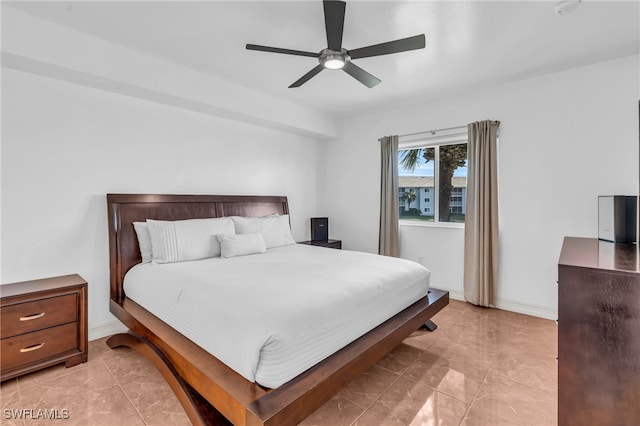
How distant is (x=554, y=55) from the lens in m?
2.81

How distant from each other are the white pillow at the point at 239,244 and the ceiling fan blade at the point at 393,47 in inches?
78.9

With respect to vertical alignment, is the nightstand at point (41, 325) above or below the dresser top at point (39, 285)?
below

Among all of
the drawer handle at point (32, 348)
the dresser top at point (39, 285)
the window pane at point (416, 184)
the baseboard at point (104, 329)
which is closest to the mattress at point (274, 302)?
the dresser top at point (39, 285)

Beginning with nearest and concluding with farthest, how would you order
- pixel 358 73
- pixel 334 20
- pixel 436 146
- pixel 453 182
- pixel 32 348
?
pixel 334 20 → pixel 32 348 → pixel 358 73 → pixel 453 182 → pixel 436 146

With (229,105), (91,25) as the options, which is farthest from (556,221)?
(91,25)

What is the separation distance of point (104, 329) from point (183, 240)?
1.12 meters

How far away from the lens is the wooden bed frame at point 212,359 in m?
1.38

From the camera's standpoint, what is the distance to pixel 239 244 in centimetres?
316

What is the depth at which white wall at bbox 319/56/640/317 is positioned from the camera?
A: 9.51ft

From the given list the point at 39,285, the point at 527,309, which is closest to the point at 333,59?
the point at 39,285

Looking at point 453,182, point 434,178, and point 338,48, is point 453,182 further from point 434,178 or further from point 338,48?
point 338,48

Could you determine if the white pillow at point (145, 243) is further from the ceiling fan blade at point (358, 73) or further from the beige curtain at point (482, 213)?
the beige curtain at point (482, 213)

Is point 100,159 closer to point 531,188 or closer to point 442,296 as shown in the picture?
point 442,296

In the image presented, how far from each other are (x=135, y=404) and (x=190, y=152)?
8.25 feet
